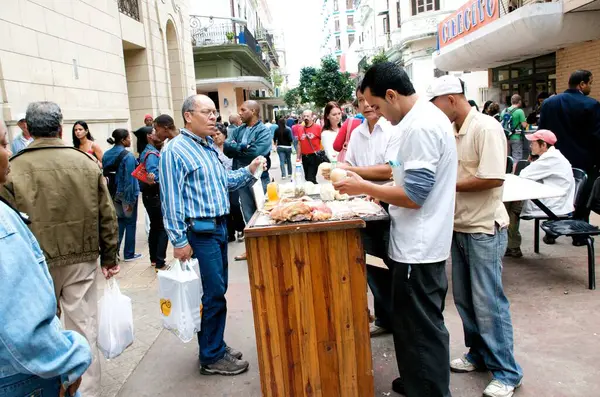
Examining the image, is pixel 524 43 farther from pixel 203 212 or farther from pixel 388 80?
pixel 203 212

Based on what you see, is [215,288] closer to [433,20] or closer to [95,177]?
[95,177]

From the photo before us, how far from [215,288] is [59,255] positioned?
1.06 m

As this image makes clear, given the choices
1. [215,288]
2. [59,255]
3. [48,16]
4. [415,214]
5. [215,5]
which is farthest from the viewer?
[215,5]

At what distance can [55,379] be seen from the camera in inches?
66.1

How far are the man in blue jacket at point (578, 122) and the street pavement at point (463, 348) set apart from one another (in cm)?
141

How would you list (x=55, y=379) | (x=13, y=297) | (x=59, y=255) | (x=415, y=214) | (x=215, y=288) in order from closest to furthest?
(x=13, y=297), (x=55, y=379), (x=415, y=214), (x=59, y=255), (x=215, y=288)

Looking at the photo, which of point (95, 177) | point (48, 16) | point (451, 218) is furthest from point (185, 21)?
point (451, 218)

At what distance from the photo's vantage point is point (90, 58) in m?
10.0

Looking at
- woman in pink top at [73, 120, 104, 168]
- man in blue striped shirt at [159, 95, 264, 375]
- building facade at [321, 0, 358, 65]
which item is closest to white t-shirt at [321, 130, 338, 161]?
woman in pink top at [73, 120, 104, 168]

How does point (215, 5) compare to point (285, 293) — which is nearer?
point (285, 293)

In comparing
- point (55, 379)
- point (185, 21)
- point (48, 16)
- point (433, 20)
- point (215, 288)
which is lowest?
point (215, 288)

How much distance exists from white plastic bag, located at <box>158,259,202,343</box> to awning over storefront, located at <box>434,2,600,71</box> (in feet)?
38.3

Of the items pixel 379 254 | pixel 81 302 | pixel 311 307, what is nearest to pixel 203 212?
pixel 81 302

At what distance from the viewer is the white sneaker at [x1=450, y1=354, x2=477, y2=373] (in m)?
3.40
